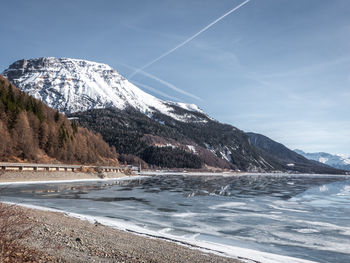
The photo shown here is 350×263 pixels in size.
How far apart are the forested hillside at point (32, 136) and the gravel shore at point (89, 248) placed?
6063 centimetres

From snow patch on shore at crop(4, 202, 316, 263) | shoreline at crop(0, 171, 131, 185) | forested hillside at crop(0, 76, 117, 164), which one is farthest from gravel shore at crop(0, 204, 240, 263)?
forested hillside at crop(0, 76, 117, 164)

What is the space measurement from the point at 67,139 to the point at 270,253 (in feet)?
298

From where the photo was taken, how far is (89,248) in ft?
41.6

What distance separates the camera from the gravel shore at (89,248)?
409 inches

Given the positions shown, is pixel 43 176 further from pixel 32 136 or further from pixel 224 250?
pixel 224 250

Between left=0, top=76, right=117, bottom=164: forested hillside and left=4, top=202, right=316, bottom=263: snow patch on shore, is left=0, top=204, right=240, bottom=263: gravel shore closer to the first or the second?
left=4, top=202, right=316, bottom=263: snow patch on shore

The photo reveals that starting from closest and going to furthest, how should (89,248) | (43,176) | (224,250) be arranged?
1. (89,248)
2. (224,250)
3. (43,176)

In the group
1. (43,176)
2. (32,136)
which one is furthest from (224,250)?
(32,136)

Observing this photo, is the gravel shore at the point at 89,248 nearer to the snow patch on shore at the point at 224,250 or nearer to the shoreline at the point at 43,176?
the snow patch on shore at the point at 224,250

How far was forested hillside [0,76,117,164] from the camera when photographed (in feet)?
239

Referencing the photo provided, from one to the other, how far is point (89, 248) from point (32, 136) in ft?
249

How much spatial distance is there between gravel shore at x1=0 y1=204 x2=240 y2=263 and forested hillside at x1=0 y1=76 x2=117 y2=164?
6063 centimetres

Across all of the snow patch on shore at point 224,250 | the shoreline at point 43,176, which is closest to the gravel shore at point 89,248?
the snow patch on shore at point 224,250

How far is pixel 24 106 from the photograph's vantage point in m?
93.0
